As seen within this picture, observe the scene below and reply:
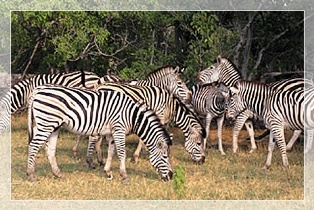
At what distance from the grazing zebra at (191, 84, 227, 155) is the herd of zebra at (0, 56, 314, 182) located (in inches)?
0.9

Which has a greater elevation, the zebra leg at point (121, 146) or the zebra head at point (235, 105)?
the zebra head at point (235, 105)

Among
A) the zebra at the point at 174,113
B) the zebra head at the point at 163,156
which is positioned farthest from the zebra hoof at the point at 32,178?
the zebra at the point at 174,113

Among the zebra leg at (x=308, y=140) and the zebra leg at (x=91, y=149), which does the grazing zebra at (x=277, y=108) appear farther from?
the zebra leg at (x=91, y=149)

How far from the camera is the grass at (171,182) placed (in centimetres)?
840

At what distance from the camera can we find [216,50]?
14.9 m

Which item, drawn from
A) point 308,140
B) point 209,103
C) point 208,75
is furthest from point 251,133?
point 208,75

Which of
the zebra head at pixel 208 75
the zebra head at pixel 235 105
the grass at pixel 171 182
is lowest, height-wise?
the grass at pixel 171 182

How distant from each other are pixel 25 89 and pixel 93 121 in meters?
4.93

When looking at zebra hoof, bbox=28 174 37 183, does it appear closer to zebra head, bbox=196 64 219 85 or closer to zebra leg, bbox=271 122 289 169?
zebra leg, bbox=271 122 289 169

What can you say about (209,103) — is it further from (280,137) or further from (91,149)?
(91,149)

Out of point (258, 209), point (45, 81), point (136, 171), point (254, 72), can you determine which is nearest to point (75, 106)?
point (136, 171)

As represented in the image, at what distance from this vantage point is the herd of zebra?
9.24 m

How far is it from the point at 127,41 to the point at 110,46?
73 cm

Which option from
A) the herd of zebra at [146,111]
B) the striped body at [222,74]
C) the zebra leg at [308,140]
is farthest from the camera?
the striped body at [222,74]
